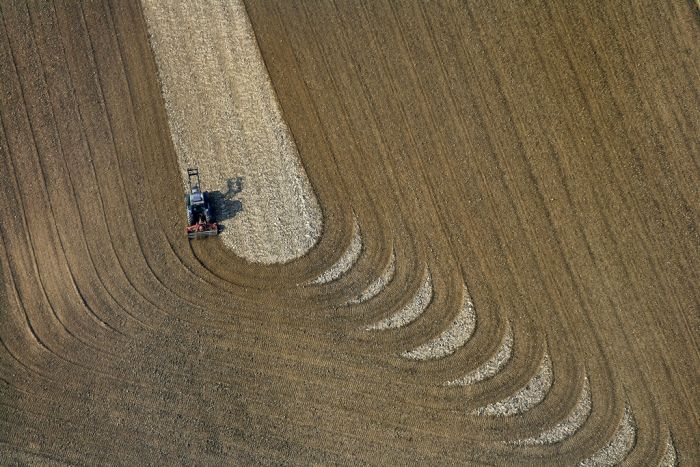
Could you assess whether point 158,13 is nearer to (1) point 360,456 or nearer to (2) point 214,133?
(2) point 214,133

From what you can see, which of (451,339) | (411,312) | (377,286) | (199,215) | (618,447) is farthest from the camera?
(199,215)

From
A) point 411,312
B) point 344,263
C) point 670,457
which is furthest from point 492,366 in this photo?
point 670,457

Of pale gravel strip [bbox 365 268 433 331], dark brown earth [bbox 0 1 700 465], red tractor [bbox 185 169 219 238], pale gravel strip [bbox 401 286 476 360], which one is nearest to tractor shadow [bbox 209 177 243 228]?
red tractor [bbox 185 169 219 238]

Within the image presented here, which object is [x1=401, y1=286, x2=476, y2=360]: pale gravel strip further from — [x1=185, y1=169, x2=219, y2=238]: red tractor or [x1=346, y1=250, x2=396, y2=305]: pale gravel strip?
[x1=185, y1=169, x2=219, y2=238]: red tractor


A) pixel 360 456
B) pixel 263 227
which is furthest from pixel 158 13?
pixel 360 456

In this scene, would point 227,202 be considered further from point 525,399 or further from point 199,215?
point 525,399

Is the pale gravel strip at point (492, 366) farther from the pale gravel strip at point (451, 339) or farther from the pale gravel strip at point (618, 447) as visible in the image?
the pale gravel strip at point (618, 447)

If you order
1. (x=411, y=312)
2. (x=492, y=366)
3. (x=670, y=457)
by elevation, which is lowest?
A: (x=670, y=457)
